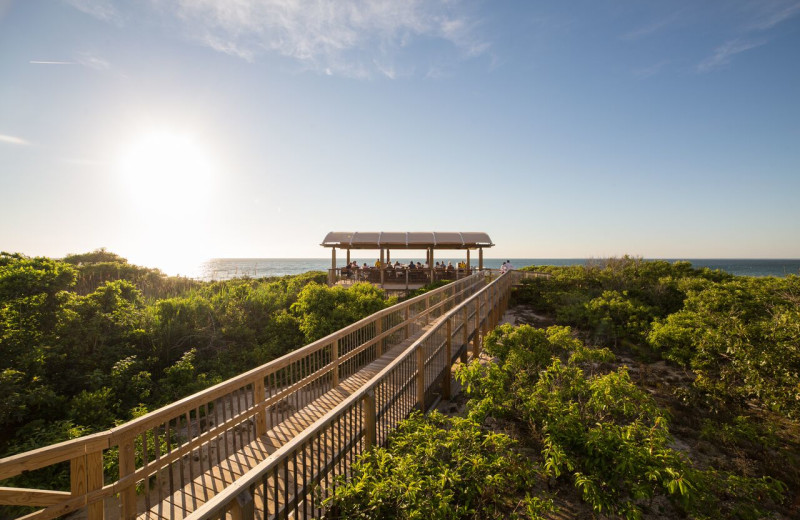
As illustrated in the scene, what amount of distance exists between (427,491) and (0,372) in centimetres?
732

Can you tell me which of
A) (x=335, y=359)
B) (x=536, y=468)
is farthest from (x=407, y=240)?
(x=536, y=468)

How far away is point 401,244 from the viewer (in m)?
19.4

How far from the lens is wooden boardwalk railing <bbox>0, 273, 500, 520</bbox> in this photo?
2.46 m

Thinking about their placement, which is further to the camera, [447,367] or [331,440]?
[447,367]

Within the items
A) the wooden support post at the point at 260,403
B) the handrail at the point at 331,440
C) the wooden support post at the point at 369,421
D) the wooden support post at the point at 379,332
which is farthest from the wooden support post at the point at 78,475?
the wooden support post at the point at 379,332

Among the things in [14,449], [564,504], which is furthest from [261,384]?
[14,449]

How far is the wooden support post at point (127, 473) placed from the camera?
A: 2787 mm

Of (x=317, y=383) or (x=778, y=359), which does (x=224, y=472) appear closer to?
(x=317, y=383)

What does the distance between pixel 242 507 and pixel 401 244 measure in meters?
17.8

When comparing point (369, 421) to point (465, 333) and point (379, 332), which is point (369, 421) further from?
point (465, 333)

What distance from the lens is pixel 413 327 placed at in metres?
8.98

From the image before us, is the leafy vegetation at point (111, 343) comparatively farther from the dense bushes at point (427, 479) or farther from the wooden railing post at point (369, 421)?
the dense bushes at point (427, 479)

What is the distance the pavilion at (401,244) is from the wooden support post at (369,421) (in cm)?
1478

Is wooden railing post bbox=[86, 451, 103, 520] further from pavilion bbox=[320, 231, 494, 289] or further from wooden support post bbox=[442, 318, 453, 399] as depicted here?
pavilion bbox=[320, 231, 494, 289]
